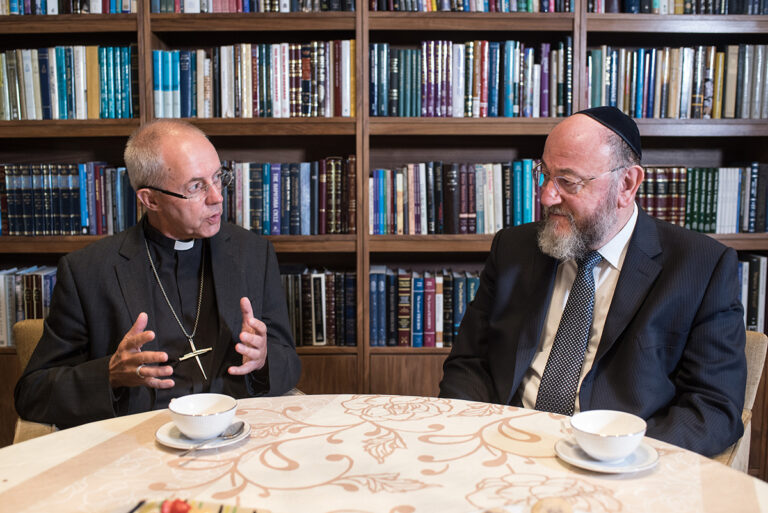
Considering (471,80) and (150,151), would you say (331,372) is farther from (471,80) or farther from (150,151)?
(471,80)

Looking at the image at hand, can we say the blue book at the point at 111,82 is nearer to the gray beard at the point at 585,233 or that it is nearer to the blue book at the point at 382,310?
the blue book at the point at 382,310

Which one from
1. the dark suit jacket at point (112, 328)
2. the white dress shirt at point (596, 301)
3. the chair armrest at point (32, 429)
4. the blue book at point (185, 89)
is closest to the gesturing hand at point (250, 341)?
the dark suit jacket at point (112, 328)

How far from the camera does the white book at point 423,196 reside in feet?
8.87

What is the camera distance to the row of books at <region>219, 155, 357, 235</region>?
2711 millimetres

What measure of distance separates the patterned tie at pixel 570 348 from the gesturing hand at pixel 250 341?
2.37ft

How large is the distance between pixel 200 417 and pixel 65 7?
2.27 m

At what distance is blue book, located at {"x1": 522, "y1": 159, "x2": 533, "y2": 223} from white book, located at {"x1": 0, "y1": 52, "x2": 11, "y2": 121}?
7.05 ft

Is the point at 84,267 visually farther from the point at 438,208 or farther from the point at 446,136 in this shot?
the point at 446,136

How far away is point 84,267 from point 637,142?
5.29 ft

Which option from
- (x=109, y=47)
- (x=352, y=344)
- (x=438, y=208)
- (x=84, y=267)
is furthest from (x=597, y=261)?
(x=109, y=47)

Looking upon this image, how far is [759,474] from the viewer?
111 inches

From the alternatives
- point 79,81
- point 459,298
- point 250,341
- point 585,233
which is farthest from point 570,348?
point 79,81

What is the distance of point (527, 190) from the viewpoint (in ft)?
8.91

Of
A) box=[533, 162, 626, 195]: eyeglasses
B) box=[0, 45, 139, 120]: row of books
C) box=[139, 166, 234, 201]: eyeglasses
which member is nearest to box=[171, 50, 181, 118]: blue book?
box=[0, 45, 139, 120]: row of books
